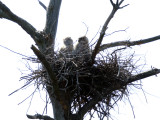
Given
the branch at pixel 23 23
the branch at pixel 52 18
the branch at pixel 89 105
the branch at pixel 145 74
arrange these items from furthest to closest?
the branch at pixel 52 18 → the branch at pixel 23 23 → the branch at pixel 89 105 → the branch at pixel 145 74

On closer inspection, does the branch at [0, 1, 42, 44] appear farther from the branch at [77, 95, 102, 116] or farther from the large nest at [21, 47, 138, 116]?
the branch at [77, 95, 102, 116]

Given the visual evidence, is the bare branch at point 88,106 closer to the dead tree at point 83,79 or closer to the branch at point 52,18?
the dead tree at point 83,79

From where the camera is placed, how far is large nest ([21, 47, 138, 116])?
20.7ft

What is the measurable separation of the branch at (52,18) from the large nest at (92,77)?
28.3 inches

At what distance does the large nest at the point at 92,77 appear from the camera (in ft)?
20.7

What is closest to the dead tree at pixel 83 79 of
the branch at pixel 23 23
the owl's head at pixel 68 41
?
the branch at pixel 23 23

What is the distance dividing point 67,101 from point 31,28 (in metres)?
1.47

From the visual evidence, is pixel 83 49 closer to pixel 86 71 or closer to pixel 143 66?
pixel 86 71

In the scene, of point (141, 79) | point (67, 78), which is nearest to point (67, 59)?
point (67, 78)

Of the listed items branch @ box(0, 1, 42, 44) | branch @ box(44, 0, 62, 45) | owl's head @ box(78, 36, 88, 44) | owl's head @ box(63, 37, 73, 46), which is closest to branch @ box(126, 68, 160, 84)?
branch @ box(44, 0, 62, 45)

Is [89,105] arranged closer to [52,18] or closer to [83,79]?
[83,79]

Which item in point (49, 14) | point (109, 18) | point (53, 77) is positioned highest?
point (49, 14)

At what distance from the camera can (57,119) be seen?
6.29 m

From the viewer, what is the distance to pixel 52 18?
7.59 meters
